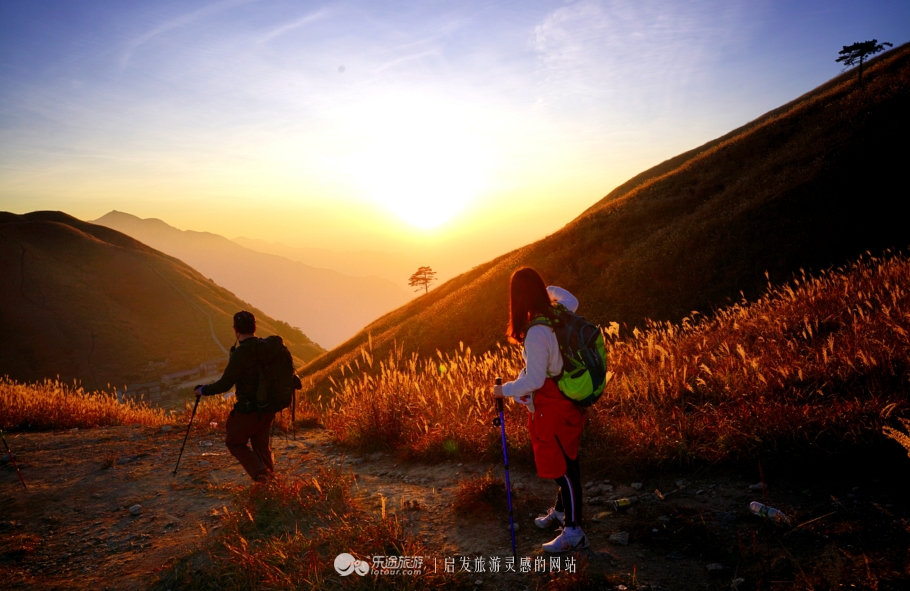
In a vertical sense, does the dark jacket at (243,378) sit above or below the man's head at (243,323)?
below

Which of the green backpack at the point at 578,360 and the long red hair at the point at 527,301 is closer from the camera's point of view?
the green backpack at the point at 578,360

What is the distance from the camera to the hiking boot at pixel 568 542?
12.4 feet

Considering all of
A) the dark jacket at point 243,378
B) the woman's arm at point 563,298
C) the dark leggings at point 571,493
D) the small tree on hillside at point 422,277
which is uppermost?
the small tree on hillside at point 422,277

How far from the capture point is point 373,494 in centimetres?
552

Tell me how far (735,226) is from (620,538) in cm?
2494

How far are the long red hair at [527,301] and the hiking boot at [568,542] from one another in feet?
5.57

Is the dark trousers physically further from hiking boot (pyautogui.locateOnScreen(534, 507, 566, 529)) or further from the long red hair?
the long red hair

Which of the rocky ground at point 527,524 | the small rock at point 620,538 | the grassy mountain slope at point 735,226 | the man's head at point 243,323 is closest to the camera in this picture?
the rocky ground at point 527,524

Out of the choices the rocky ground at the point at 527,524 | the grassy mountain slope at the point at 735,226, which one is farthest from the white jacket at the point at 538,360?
the grassy mountain slope at the point at 735,226

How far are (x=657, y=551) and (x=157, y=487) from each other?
6392 mm

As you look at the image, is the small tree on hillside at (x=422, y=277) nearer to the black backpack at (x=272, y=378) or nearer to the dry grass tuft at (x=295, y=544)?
the black backpack at (x=272, y=378)

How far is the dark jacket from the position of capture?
541cm

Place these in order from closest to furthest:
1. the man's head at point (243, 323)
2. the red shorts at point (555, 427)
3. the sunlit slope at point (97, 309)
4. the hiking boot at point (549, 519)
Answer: the red shorts at point (555, 427) < the hiking boot at point (549, 519) < the man's head at point (243, 323) < the sunlit slope at point (97, 309)

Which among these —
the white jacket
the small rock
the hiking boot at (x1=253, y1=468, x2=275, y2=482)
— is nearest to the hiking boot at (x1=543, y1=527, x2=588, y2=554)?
the small rock
